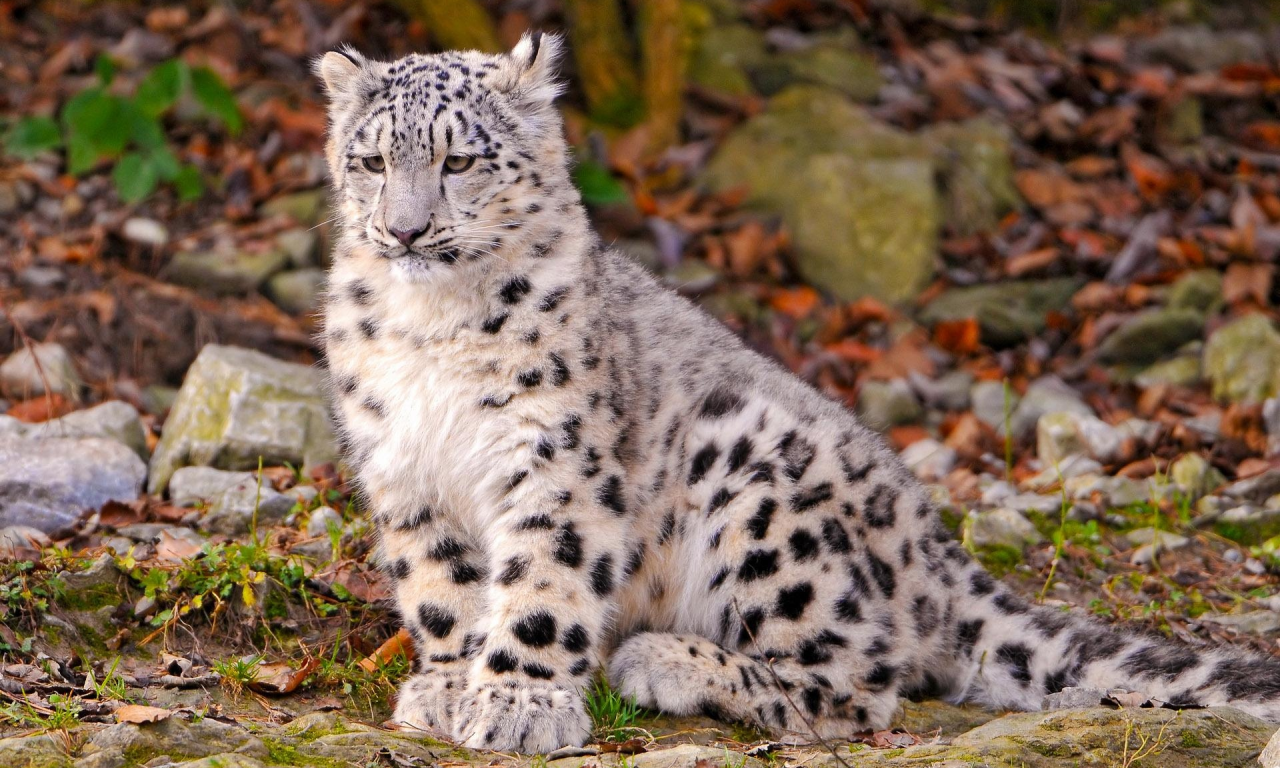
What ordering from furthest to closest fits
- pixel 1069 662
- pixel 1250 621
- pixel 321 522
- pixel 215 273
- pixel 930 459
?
pixel 215 273, pixel 930 459, pixel 321 522, pixel 1250 621, pixel 1069 662

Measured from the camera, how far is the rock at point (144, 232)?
32.2 ft

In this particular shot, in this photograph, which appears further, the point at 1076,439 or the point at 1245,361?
the point at 1245,361

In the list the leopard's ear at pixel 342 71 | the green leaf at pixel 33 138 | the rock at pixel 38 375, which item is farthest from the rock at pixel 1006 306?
the green leaf at pixel 33 138

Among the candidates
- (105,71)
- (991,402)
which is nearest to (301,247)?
(105,71)

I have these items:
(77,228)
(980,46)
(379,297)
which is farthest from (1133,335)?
(77,228)

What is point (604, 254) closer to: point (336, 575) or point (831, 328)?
point (336, 575)

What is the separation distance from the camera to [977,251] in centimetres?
1062

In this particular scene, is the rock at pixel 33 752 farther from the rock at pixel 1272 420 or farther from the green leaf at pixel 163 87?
the rock at pixel 1272 420

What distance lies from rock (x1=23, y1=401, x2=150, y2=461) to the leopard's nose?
111 inches

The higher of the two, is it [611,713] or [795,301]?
[795,301]

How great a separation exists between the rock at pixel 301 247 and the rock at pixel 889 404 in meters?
3.97

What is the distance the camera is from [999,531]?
6918 millimetres

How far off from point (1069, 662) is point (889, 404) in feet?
12.2

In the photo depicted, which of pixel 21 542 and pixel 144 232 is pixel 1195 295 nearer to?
pixel 144 232
